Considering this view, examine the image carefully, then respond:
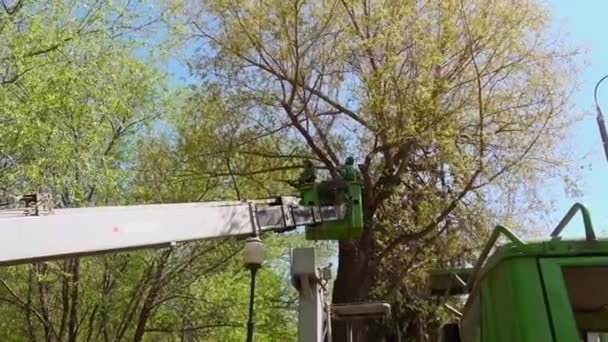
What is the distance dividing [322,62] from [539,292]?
892 centimetres

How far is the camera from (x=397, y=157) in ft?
35.2

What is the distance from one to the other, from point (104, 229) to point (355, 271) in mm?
7588

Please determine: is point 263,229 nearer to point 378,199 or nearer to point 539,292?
point 539,292

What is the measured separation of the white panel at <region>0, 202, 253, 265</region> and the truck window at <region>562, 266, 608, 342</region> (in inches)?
93.5

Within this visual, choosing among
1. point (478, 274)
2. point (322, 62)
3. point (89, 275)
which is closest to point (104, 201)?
point (89, 275)

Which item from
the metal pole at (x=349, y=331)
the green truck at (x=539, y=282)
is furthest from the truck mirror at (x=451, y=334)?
the metal pole at (x=349, y=331)

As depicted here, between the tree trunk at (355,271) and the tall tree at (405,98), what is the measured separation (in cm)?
2

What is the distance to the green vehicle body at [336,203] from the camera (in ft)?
23.1

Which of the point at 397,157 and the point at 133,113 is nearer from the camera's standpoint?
the point at 397,157

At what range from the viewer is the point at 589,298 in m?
2.96

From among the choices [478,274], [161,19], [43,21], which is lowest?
[478,274]

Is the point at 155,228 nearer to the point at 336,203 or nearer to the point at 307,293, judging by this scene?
the point at 307,293

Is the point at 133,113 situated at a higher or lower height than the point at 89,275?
higher

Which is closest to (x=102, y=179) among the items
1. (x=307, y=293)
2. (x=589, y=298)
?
(x=307, y=293)
